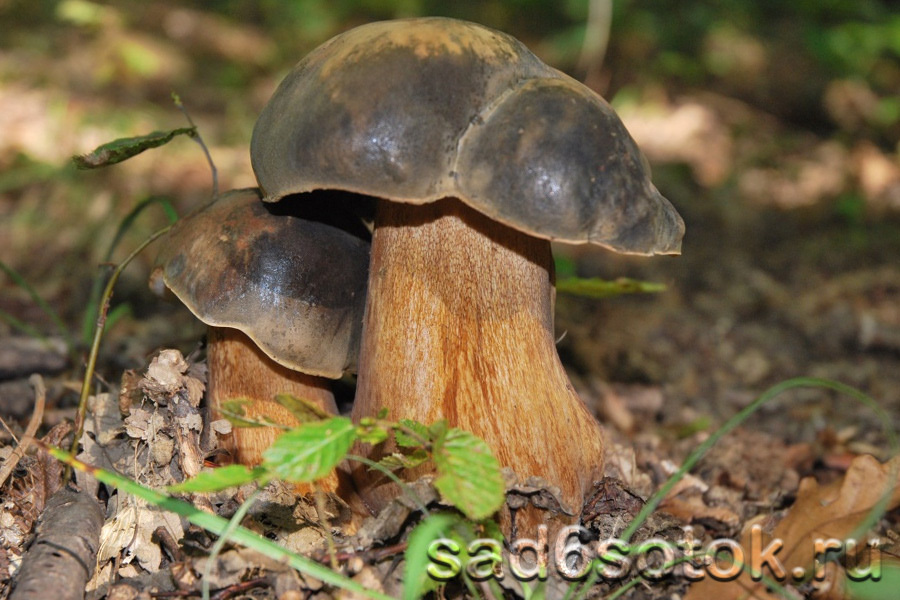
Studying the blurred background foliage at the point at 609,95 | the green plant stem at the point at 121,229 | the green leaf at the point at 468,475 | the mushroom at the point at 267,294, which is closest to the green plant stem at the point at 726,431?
the green leaf at the point at 468,475

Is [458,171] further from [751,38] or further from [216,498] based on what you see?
[751,38]

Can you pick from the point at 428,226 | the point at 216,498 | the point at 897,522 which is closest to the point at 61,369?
the point at 216,498

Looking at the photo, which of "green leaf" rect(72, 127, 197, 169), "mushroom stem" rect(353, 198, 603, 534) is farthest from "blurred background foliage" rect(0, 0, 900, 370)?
"mushroom stem" rect(353, 198, 603, 534)

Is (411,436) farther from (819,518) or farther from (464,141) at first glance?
(819,518)

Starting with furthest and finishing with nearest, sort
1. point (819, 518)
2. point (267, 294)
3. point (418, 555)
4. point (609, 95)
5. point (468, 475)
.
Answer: point (609, 95) → point (267, 294) → point (819, 518) → point (468, 475) → point (418, 555)

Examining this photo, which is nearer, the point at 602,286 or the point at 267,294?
the point at 267,294

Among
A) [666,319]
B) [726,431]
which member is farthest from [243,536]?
[666,319]

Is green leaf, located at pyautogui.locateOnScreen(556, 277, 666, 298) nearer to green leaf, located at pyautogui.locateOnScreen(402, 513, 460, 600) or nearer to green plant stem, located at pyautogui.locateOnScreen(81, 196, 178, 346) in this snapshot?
green leaf, located at pyautogui.locateOnScreen(402, 513, 460, 600)

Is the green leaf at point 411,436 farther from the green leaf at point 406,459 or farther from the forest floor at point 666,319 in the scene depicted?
the forest floor at point 666,319
